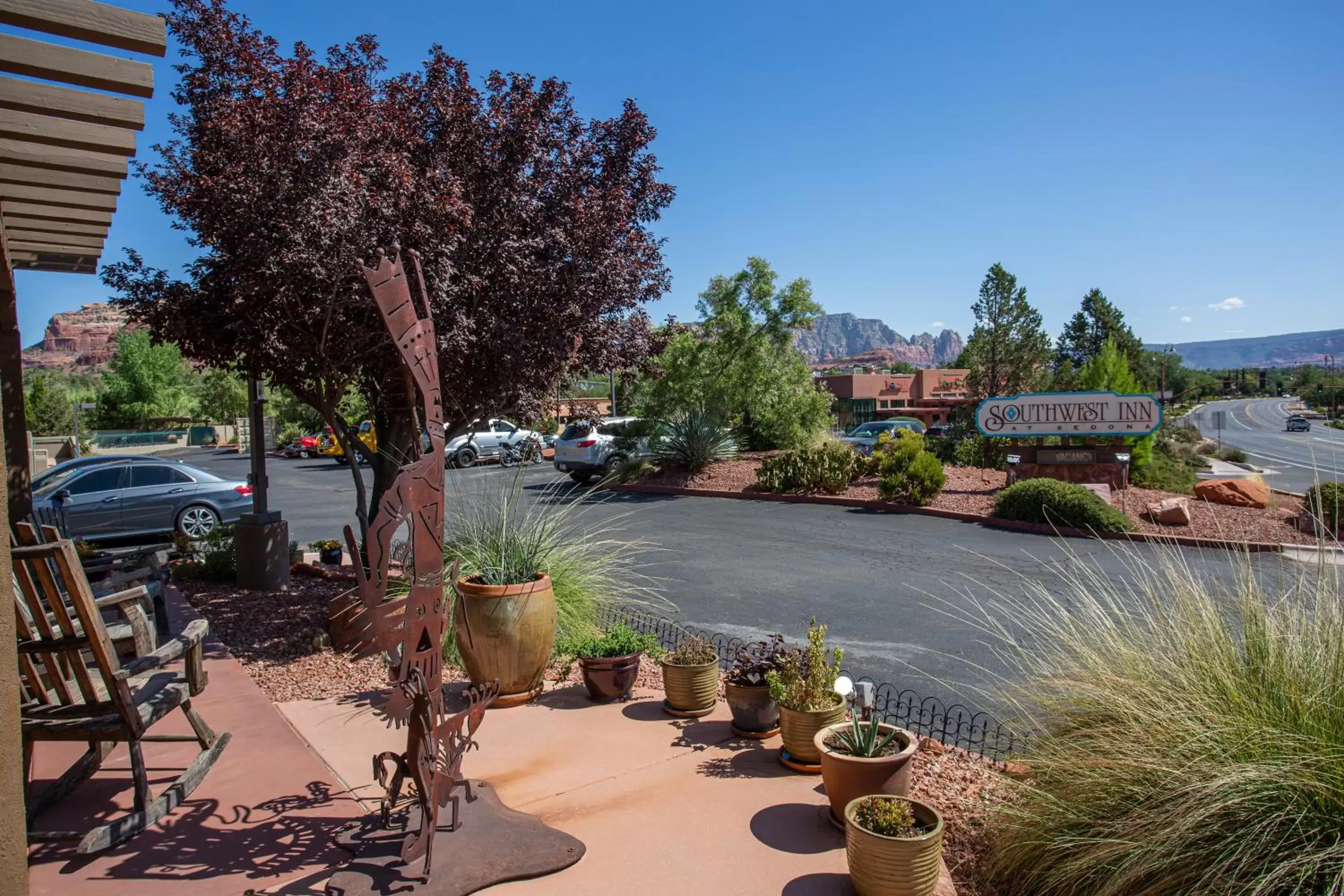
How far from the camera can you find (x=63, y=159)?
4766 millimetres

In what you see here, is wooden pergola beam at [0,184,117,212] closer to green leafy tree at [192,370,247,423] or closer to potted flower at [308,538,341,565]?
potted flower at [308,538,341,565]

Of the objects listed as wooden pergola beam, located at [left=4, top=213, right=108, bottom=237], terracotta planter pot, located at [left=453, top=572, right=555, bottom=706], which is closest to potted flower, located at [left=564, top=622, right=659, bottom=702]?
terracotta planter pot, located at [left=453, top=572, right=555, bottom=706]

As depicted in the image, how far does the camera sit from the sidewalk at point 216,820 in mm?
3107

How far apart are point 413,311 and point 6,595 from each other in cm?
153

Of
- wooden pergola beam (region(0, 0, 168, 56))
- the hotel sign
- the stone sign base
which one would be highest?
wooden pergola beam (region(0, 0, 168, 56))

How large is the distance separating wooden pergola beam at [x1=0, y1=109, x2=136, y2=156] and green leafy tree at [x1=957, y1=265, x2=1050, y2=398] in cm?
2315

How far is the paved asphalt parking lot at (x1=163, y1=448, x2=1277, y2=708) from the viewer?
269 inches

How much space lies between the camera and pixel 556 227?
7215 millimetres

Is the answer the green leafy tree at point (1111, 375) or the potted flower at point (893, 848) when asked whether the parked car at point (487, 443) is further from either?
the potted flower at point (893, 848)

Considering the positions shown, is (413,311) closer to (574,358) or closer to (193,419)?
(574,358)

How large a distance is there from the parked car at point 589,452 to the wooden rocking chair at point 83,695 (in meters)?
17.0

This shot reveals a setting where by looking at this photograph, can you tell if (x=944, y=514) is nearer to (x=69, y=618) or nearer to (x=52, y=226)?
(x=52, y=226)

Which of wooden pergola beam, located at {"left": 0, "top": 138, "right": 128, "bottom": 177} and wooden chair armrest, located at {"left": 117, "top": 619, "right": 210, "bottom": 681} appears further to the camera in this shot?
wooden pergola beam, located at {"left": 0, "top": 138, "right": 128, "bottom": 177}

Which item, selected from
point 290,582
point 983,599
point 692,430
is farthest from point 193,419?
point 983,599
